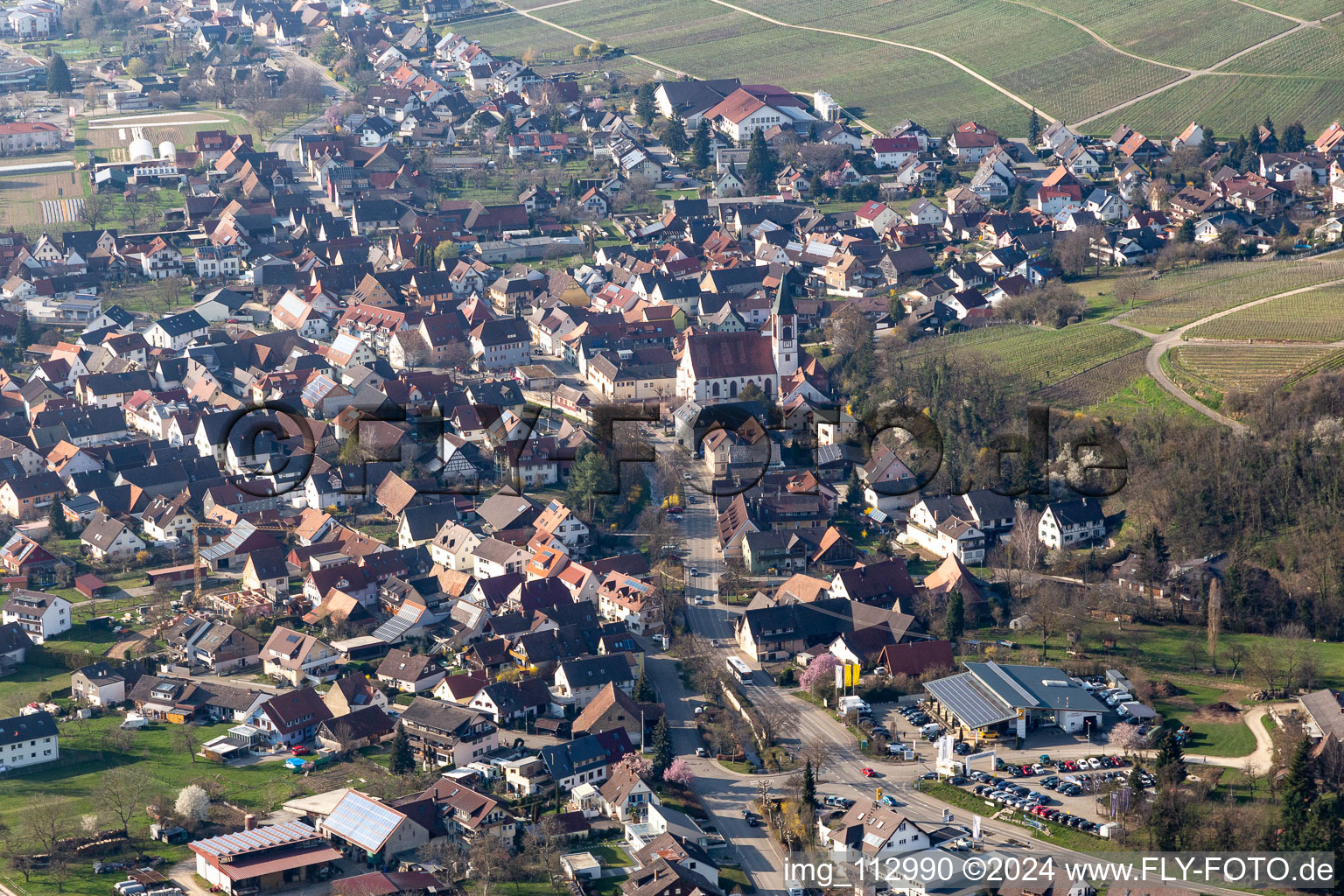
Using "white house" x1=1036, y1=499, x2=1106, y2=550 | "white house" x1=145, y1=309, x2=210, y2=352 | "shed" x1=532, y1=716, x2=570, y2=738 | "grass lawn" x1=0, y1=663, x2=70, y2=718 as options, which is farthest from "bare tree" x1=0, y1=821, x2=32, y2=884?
"white house" x1=145, y1=309, x2=210, y2=352

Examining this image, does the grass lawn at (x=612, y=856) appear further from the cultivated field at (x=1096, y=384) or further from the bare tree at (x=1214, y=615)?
the cultivated field at (x=1096, y=384)

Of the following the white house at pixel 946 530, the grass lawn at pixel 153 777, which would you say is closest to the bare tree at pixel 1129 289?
the white house at pixel 946 530

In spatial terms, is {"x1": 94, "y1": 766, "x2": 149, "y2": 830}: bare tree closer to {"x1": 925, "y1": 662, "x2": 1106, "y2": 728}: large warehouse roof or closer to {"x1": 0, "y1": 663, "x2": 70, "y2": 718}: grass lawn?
{"x1": 0, "y1": 663, "x2": 70, "y2": 718}: grass lawn

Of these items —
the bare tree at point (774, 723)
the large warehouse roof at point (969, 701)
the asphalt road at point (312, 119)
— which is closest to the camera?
the large warehouse roof at point (969, 701)

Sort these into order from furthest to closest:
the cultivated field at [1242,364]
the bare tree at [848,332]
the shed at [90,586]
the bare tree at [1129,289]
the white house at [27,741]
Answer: the bare tree at [1129,289] < the bare tree at [848,332] < the cultivated field at [1242,364] < the shed at [90,586] < the white house at [27,741]

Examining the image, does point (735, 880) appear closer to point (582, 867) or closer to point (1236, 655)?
point (582, 867)
